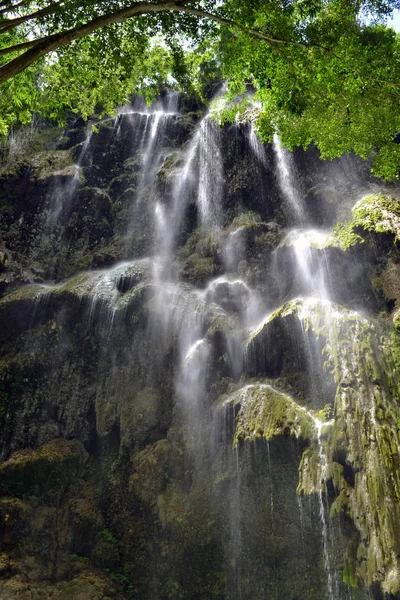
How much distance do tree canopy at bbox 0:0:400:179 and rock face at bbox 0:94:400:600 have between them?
3.53 meters

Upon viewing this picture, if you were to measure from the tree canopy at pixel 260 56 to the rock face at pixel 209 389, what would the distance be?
3.53 m

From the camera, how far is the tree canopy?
21.7 feet

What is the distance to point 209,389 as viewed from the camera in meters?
10.7

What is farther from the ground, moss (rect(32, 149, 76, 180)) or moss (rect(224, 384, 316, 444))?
moss (rect(32, 149, 76, 180))

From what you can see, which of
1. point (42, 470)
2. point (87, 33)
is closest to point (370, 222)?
point (87, 33)

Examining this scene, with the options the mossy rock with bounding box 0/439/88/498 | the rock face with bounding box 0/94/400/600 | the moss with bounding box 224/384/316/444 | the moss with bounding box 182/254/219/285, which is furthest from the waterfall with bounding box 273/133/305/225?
the mossy rock with bounding box 0/439/88/498

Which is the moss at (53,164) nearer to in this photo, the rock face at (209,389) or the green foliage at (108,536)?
the rock face at (209,389)

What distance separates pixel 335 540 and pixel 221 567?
107 inches

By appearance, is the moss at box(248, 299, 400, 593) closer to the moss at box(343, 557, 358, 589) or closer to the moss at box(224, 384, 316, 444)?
the moss at box(343, 557, 358, 589)

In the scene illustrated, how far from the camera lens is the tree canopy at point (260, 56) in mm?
6617

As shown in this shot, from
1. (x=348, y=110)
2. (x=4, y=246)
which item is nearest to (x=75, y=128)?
(x=4, y=246)

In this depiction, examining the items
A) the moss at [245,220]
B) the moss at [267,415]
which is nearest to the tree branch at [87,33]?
the moss at [267,415]

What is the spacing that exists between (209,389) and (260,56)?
8.05m

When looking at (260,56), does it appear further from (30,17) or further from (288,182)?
(288,182)
